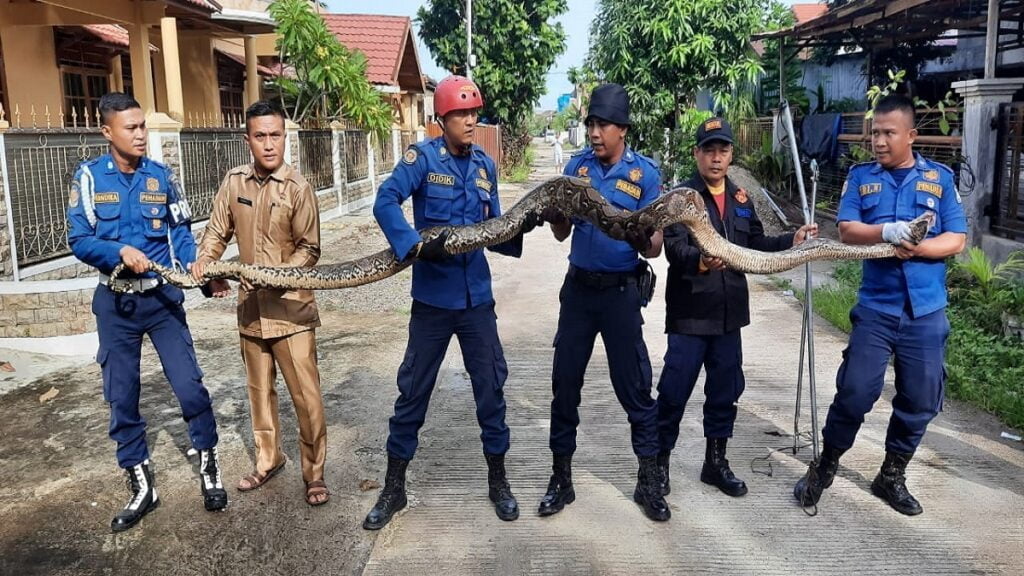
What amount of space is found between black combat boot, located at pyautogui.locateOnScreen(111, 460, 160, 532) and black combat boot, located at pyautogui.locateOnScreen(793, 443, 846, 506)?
3.45 metres

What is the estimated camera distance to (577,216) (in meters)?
3.88

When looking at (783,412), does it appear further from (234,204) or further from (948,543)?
(234,204)

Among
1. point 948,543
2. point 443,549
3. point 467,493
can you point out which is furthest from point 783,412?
point 443,549

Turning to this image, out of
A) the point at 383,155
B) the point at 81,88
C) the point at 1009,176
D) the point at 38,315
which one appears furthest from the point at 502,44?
the point at 38,315

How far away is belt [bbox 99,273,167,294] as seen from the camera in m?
3.89

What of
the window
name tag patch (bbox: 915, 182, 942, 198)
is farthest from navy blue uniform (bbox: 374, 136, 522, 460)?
the window

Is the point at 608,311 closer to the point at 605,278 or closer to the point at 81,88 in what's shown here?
the point at 605,278

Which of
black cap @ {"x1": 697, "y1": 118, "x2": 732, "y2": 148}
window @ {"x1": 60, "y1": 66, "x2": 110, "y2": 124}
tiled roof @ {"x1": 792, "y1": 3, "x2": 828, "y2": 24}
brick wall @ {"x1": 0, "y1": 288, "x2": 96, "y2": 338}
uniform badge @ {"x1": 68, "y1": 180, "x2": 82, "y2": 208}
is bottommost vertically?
brick wall @ {"x1": 0, "y1": 288, "x2": 96, "y2": 338}

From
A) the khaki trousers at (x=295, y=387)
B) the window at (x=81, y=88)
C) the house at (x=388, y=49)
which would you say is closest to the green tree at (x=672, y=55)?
the house at (x=388, y=49)

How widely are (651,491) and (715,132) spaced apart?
190cm

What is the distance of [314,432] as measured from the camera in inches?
166

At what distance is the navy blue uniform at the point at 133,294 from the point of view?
12.8 feet

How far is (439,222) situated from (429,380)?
2.69ft

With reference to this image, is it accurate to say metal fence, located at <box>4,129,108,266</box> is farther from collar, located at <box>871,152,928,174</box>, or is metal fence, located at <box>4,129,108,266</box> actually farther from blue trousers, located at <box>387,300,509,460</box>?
collar, located at <box>871,152,928,174</box>
